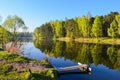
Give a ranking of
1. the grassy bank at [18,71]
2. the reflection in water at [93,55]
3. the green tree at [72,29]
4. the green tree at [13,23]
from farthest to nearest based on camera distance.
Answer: the green tree at [72,29], the green tree at [13,23], the reflection in water at [93,55], the grassy bank at [18,71]

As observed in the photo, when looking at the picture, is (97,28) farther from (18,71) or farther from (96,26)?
(18,71)

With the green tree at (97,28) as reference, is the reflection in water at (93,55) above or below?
below

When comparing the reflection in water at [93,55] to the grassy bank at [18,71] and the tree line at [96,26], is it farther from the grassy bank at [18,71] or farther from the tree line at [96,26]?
the tree line at [96,26]

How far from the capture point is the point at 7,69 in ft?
72.4

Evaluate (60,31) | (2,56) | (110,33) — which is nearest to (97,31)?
(110,33)

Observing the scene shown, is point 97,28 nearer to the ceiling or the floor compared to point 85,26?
nearer to the floor

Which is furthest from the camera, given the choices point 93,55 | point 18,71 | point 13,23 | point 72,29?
point 72,29

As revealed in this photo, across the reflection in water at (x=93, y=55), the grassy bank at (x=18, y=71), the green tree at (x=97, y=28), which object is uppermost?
the green tree at (x=97, y=28)

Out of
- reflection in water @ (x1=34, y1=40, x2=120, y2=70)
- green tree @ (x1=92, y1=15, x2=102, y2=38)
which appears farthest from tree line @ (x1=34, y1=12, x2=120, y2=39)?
reflection in water @ (x1=34, y1=40, x2=120, y2=70)

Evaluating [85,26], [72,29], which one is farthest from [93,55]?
[72,29]

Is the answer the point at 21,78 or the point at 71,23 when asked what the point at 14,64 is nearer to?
the point at 21,78

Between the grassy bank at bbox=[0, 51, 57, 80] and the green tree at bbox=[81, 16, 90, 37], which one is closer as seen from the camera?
the grassy bank at bbox=[0, 51, 57, 80]

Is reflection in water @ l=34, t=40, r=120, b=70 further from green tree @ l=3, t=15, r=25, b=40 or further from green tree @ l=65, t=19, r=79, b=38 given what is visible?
green tree @ l=65, t=19, r=79, b=38

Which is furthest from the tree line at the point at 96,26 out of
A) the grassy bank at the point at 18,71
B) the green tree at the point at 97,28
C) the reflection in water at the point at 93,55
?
the grassy bank at the point at 18,71
